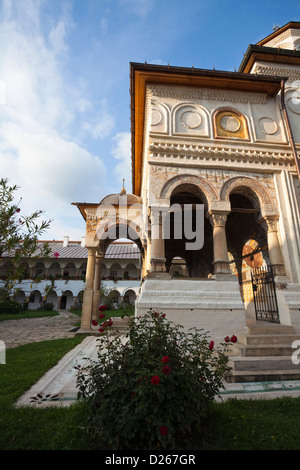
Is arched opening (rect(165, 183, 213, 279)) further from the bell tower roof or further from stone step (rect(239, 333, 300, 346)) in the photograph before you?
the bell tower roof

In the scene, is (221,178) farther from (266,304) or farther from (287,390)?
A: (287,390)

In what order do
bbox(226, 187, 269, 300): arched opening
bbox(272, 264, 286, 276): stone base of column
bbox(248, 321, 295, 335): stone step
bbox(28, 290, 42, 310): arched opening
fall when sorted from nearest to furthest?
bbox(248, 321, 295, 335): stone step
bbox(272, 264, 286, 276): stone base of column
bbox(226, 187, 269, 300): arched opening
bbox(28, 290, 42, 310): arched opening

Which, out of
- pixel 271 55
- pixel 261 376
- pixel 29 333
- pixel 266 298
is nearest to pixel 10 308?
pixel 29 333

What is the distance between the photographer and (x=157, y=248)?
632cm

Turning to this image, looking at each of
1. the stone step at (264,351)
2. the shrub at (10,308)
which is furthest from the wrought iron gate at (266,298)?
the shrub at (10,308)

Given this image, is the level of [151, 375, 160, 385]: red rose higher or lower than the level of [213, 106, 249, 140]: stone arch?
lower

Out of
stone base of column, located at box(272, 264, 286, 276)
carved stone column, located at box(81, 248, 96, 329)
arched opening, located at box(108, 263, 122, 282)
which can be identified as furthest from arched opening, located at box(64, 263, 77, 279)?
stone base of column, located at box(272, 264, 286, 276)

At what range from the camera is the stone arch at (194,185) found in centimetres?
679

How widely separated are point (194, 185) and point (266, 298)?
3936mm

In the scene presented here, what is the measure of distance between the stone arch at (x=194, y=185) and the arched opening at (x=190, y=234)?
60.8 inches

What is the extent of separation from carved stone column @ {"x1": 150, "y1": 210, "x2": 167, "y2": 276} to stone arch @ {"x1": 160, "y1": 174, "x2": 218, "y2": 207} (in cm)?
77

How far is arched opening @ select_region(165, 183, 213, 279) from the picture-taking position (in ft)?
31.3
